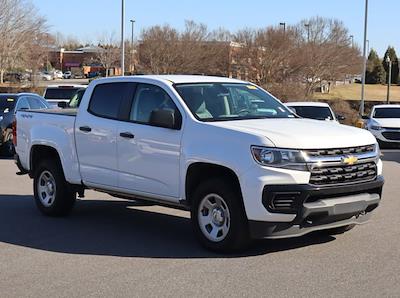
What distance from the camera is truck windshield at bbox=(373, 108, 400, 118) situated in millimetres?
22375

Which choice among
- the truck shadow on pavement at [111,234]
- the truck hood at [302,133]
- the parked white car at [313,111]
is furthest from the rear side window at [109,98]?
the parked white car at [313,111]

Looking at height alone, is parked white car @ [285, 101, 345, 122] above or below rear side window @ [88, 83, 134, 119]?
below

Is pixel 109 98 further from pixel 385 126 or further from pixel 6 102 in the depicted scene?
pixel 385 126

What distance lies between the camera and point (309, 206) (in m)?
6.30

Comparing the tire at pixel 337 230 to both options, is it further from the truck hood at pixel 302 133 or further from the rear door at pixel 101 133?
the rear door at pixel 101 133

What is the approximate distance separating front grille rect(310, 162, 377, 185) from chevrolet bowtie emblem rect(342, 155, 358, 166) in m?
0.04

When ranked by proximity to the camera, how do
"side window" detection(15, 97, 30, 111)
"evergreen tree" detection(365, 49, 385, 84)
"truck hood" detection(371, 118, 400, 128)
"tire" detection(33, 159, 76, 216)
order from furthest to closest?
"evergreen tree" detection(365, 49, 385, 84) → "truck hood" detection(371, 118, 400, 128) → "side window" detection(15, 97, 30, 111) → "tire" detection(33, 159, 76, 216)

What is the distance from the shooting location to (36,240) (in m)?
7.55

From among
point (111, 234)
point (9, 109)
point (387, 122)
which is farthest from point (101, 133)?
point (387, 122)

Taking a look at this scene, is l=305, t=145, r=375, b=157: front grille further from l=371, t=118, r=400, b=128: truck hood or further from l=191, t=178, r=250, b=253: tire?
l=371, t=118, r=400, b=128: truck hood

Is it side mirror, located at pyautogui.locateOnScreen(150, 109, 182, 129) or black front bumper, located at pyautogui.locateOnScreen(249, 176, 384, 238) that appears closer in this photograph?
black front bumper, located at pyautogui.locateOnScreen(249, 176, 384, 238)

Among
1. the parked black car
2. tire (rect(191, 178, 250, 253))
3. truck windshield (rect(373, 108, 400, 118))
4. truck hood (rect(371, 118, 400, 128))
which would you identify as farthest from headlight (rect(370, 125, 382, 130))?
tire (rect(191, 178, 250, 253))

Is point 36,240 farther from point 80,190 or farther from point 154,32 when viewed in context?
point 154,32

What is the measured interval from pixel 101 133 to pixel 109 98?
51 cm
